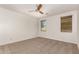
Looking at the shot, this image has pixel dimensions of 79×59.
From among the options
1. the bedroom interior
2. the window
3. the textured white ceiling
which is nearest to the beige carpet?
the bedroom interior

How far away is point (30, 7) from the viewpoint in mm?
1403

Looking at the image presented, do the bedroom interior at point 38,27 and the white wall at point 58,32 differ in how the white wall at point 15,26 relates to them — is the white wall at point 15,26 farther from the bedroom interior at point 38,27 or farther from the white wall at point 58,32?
the white wall at point 58,32

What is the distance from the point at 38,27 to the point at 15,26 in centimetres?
40

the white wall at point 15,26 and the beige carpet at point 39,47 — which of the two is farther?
the beige carpet at point 39,47

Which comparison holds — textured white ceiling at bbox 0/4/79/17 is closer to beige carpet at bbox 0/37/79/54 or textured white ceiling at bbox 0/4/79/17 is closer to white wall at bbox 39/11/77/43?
white wall at bbox 39/11/77/43

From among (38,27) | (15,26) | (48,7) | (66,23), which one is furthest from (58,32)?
(15,26)

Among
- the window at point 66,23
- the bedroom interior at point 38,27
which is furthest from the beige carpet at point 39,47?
the window at point 66,23

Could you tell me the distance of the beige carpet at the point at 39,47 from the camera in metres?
1.47

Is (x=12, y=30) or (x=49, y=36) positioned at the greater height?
(x=12, y=30)

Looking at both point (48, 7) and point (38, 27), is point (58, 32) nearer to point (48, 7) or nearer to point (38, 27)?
point (38, 27)

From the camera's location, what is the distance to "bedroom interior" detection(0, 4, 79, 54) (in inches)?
54.2

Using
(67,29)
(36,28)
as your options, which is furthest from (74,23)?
(36,28)
